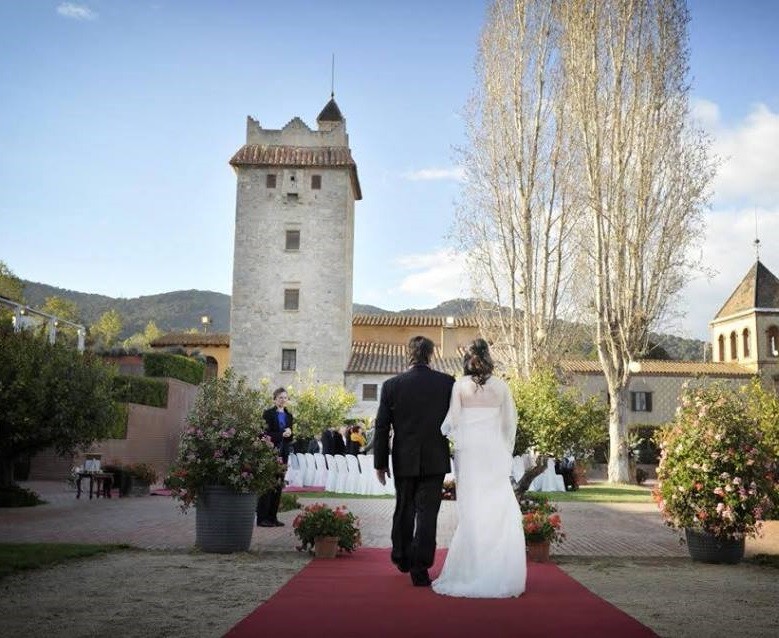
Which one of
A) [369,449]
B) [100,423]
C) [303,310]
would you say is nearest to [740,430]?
[100,423]

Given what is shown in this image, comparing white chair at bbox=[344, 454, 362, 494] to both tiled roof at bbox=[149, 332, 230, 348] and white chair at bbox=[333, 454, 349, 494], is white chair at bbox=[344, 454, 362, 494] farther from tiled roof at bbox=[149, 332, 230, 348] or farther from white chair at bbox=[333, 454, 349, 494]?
tiled roof at bbox=[149, 332, 230, 348]

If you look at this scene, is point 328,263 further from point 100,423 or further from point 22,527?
A: point 22,527

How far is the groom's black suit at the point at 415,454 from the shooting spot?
6.55 metres

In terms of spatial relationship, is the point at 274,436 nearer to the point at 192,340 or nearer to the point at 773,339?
the point at 192,340

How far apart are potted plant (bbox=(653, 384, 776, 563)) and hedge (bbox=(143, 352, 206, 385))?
22.4 metres

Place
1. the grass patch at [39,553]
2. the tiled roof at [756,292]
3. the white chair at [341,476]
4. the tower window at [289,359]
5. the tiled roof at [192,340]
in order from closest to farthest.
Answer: the grass patch at [39,553]
the white chair at [341,476]
the tower window at [289,359]
the tiled roof at [192,340]
the tiled roof at [756,292]

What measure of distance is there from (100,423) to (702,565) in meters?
11.6

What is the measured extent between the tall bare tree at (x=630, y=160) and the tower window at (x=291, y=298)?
2101 cm

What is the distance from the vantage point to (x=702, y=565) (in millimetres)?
8219

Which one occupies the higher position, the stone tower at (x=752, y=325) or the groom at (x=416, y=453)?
the stone tower at (x=752, y=325)

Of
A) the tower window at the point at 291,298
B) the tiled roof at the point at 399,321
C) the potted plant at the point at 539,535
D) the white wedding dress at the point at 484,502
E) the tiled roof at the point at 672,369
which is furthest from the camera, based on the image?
the tiled roof at the point at 399,321

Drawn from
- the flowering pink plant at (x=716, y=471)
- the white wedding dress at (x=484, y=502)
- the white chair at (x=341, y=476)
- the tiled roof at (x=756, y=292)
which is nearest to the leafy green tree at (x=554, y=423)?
the white chair at (x=341, y=476)

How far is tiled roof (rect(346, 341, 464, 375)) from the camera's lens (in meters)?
45.0

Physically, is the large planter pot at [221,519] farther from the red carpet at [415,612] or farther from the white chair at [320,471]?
the white chair at [320,471]
